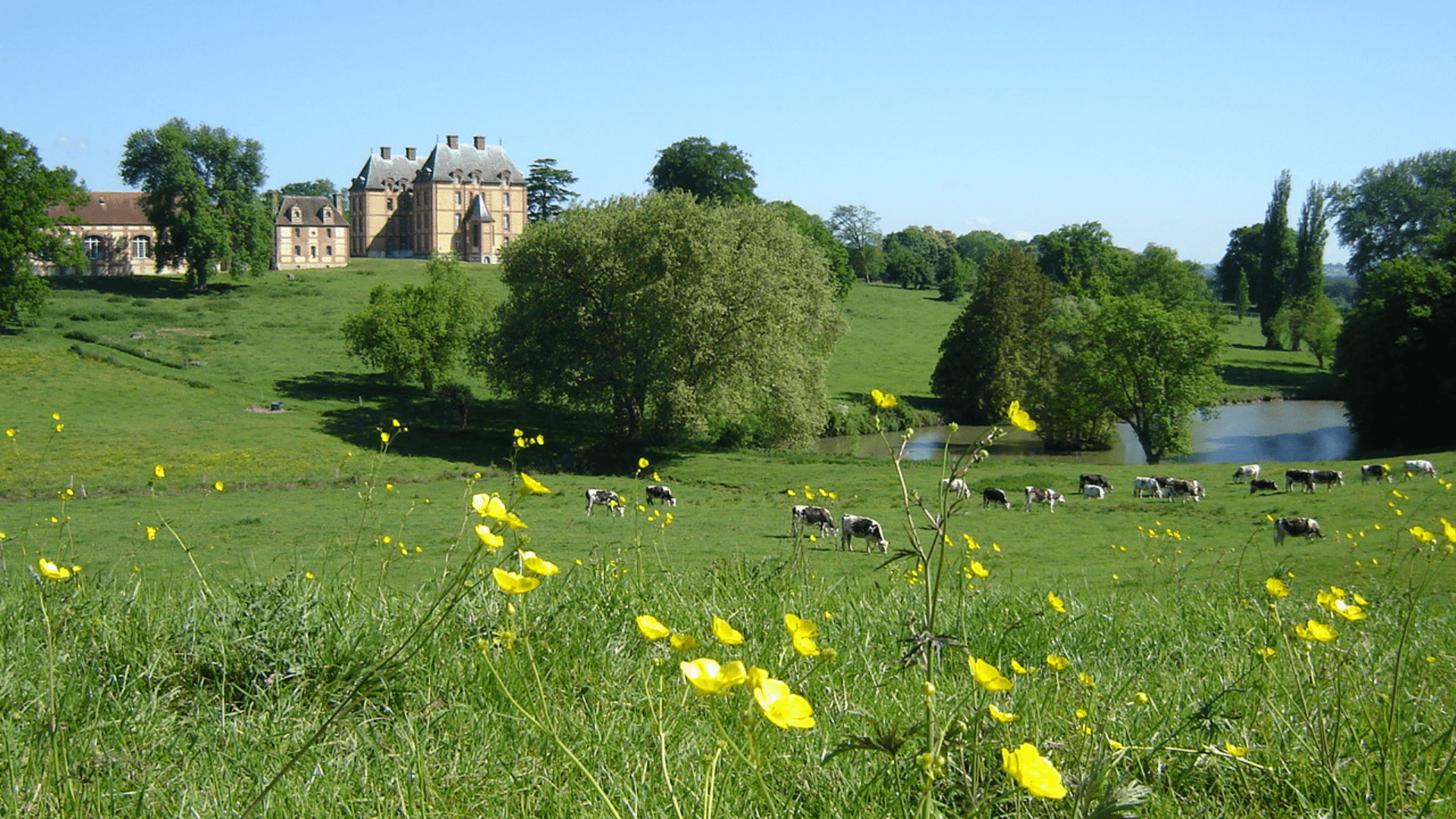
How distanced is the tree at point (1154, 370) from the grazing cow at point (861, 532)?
2865cm

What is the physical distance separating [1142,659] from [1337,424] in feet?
189

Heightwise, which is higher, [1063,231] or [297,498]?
[1063,231]

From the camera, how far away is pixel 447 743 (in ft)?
10.1

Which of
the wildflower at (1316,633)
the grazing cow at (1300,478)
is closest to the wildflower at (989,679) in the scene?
the wildflower at (1316,633)

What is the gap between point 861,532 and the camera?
21375mm

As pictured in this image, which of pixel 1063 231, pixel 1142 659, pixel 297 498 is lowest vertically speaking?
pixel 297 498

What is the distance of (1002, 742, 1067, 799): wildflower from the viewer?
4.17 ft

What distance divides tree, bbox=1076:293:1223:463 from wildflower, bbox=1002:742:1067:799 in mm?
47384

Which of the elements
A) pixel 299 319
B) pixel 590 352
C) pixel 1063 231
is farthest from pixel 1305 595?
pixel 1063 231

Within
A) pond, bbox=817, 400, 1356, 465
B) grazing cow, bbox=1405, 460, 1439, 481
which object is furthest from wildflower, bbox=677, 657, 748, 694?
pond, bbox=817, 400, 1356, 465

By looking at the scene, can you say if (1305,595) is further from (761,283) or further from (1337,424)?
(1337,424)

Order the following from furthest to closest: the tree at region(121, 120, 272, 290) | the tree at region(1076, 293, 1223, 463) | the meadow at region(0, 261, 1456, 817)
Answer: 1. the tree at region(121, 120, 272, 290)
2. the tree at region(1076, 293, 1223, 463)
3. the meadow at region(0, 261, 1456, 817)

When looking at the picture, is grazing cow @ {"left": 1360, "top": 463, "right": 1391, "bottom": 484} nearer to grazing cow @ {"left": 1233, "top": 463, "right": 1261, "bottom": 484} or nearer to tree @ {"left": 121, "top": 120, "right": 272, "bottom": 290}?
grazing cow @ {"left": 1233, "top": 463, "right": 1261, "bottom": 484}

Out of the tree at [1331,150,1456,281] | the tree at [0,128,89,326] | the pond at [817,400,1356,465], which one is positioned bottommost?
the pond at [817,400,1356,465]
